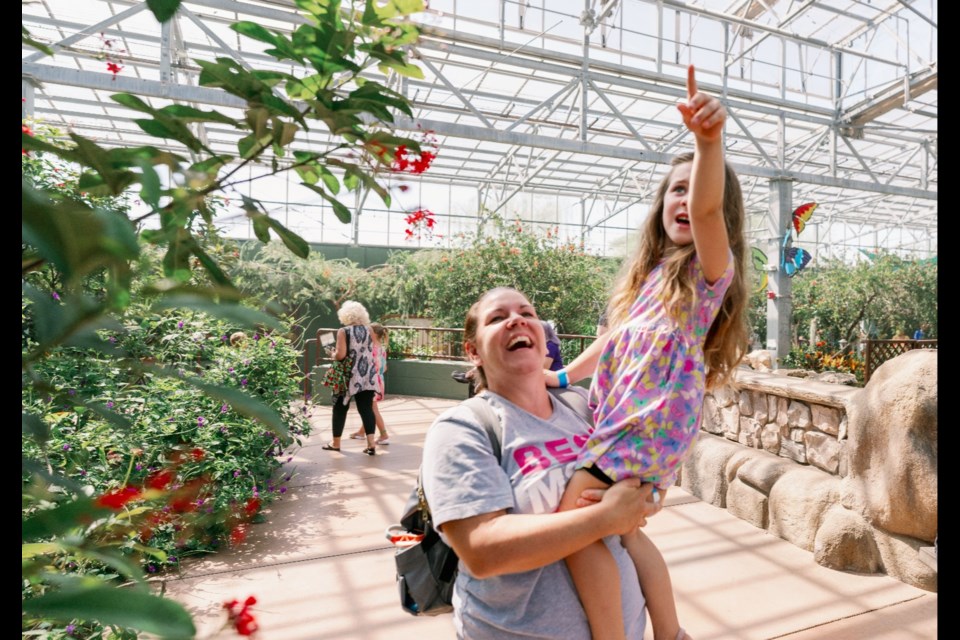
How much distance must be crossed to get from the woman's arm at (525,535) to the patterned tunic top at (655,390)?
14 cm

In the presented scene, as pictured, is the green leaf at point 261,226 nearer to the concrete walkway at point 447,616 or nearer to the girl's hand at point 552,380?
the girl's hand at point 552,380

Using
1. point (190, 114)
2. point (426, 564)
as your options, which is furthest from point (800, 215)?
point (190, 114)

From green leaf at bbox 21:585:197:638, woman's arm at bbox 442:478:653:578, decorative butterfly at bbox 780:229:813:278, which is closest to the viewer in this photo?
green leaf at bbox 21:585:197:638

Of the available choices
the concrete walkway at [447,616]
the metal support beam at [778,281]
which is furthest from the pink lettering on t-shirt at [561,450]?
the metal support beam at [778,281]

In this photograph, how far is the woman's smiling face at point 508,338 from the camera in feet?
4.24

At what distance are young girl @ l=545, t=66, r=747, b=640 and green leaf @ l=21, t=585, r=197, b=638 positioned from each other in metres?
1.00

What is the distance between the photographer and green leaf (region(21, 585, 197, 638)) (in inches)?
10.6

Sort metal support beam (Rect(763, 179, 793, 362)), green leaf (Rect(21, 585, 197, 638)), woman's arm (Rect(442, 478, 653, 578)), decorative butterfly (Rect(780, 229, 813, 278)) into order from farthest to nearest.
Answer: metal support beam (Rect(763, 179, 793, 362)) < decorative butterfly (Rect(780, 229, 813, 278)) < woman's arm (Rect(442, 478, 653, 578)) < green leaf (Rect(21, 585, 197, 638))

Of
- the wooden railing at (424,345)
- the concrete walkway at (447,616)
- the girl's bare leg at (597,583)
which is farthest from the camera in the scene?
the wooden railing at (424,345)

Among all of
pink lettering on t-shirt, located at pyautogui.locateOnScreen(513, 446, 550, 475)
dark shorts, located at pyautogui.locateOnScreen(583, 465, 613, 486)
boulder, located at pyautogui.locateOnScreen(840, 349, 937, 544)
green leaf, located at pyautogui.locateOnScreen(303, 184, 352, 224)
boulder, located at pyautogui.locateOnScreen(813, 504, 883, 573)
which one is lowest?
boulder, located at pyautogui.locateOnScreen(813, 504, 883, 573)

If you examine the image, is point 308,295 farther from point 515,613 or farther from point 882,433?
point 515,613

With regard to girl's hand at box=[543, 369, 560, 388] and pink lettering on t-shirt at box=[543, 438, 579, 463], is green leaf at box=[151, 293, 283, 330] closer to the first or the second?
pink lettering on t-shirt at box=[543, 438, 579, 463]

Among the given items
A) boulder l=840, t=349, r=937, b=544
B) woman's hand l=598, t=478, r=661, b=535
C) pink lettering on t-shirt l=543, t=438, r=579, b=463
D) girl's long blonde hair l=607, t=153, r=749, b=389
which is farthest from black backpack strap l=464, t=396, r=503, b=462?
boulder l=840, t=349, r=937, b=544

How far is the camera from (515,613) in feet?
3.73
